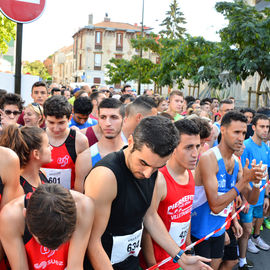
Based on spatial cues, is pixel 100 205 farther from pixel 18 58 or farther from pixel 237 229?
pixel 18 58

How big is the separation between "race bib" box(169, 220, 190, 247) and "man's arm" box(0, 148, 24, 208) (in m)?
1.36

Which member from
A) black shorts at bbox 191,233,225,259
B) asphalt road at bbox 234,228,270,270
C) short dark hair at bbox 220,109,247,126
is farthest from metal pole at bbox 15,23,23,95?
asphalt road at bbox 234,228,270,270

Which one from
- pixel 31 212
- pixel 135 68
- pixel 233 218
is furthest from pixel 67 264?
pixel 135 68

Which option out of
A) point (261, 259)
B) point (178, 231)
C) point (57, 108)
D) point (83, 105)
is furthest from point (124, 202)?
point (261, 259)

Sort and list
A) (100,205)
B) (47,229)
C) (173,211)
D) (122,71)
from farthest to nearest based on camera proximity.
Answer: (122,71), (173,211), (100,205), (47,229)

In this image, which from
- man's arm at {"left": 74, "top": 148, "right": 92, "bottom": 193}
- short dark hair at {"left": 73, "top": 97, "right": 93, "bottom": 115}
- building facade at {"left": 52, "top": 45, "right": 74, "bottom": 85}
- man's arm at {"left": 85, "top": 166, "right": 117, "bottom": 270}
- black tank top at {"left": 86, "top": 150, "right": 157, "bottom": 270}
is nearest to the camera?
man's arm at {"left": 85, "top": 166, "right": 117, "bottom": 270}

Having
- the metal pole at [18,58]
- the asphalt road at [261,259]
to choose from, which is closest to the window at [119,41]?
the asphalt road at [261,259]

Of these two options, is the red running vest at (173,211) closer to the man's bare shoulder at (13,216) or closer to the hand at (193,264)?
the hand at (193,264)

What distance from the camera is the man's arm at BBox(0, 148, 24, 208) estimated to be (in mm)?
2373

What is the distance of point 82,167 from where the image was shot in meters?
3.44

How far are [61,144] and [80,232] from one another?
190 centimetres

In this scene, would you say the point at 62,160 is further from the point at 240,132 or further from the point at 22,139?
the point at 240,132

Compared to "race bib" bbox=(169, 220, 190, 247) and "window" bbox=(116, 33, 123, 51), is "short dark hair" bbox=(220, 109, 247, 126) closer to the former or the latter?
"race bib" bbox=(169, 220, 190, 247)

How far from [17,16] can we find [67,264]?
280 cm
